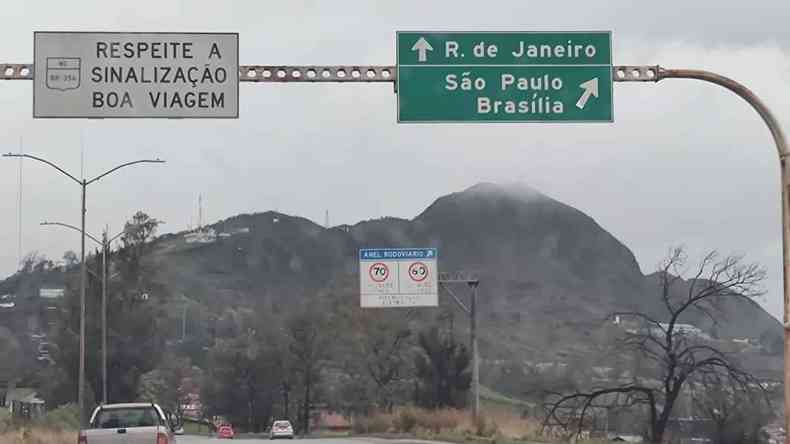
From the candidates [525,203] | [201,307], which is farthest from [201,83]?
[201,307]

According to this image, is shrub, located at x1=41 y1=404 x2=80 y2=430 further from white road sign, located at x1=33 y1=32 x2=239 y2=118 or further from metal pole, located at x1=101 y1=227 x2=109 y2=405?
white road sign, located at x1=33 y1=32 x2=239 y2=118

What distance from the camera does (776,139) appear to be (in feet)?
58.9

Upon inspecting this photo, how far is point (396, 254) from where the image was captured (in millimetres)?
52375

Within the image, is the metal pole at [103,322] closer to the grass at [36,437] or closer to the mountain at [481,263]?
the grass at [36,437]

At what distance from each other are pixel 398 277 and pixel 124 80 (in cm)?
3383

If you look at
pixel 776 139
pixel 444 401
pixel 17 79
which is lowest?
pixel 444 401

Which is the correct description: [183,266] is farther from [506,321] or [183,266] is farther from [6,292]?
[506,321]

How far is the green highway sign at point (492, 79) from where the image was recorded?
1923 centimetres

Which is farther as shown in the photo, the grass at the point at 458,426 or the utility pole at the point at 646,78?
the grass at the point at 458,426

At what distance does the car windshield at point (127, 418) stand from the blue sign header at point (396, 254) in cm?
2790

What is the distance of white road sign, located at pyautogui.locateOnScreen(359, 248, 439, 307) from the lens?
5191 centimetres

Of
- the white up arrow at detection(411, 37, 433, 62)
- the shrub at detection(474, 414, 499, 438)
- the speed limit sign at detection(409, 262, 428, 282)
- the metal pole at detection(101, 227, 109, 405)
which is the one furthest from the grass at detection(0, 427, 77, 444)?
the white up arrow at detection(411, 37, 433, 62)

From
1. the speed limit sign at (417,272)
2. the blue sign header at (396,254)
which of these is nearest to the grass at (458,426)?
the speed limit sign at (417,272)

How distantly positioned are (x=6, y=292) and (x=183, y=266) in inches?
794
